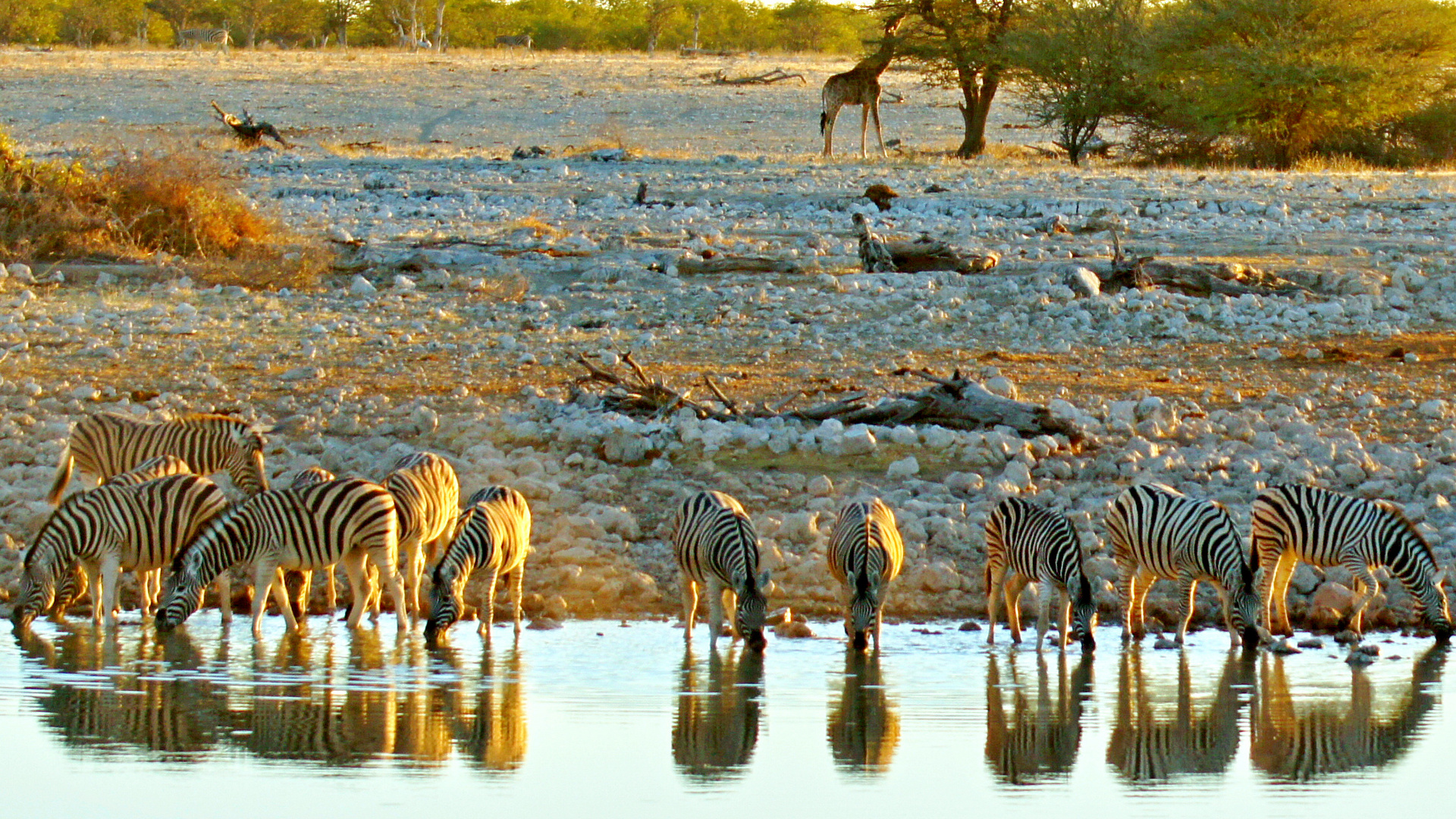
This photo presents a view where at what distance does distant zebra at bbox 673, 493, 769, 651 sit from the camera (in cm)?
785

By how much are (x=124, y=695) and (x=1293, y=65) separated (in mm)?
24372

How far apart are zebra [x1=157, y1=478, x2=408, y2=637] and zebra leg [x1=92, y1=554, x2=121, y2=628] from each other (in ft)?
1.12

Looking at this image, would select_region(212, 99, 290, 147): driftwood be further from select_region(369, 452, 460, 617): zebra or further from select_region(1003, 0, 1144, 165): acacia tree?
select_region(369, 452, 460, 617): zebra

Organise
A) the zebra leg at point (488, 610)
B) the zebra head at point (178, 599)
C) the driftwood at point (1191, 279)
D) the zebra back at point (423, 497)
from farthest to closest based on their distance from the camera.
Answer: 1. the driftwood at point (1191, 279)
2. the zebra back at point (423, 497)
3. the zebra leg at point (488, 610)
4. the zebra head at point (178, 599)

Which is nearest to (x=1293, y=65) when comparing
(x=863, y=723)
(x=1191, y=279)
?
(x=1191, y=279)

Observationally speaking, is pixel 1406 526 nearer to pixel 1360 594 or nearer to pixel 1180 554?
pixel 1360 594

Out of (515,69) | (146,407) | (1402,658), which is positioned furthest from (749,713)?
(515,69)

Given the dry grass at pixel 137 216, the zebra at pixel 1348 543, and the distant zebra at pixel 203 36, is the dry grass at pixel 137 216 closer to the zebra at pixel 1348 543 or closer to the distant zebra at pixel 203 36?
the zebra at pixel 1348 543

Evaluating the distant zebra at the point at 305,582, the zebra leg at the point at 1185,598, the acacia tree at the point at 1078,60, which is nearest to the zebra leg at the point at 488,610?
the distant zebra at the point at 305,582

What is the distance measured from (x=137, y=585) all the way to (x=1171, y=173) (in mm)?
17744

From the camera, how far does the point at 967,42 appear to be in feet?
96.7

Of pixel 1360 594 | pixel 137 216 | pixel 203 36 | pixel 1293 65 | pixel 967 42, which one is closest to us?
pixel 1360 594

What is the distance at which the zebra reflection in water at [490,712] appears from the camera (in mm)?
6059

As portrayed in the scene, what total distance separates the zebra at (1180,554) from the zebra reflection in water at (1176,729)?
17.1 inches
